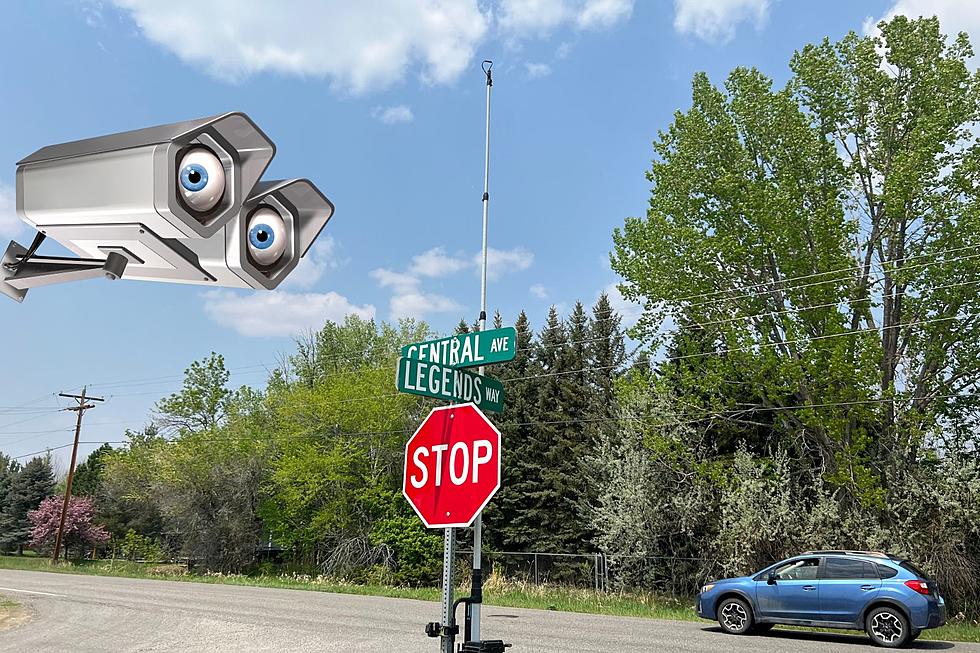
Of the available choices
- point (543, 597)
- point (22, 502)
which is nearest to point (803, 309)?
point (543, 597)

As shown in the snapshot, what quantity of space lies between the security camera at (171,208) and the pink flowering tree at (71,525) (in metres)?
58.8

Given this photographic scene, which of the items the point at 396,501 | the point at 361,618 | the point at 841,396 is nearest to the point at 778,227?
the point at 841,396

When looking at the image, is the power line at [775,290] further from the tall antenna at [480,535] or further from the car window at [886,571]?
the tall antenna at [480,535]

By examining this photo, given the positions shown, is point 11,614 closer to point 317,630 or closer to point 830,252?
point 317,630

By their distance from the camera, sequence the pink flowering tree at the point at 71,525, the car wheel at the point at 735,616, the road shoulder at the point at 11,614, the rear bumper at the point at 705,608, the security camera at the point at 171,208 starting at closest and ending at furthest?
the security camera at the point at 171,208 → the road shoulder at the point at 11,614 → the car wheel at the point at 735,616 → the rear bumper at the point at 705,608 → the pink flowering tree at the point at 71,525

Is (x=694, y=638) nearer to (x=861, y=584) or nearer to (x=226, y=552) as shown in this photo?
(x=861, y=584)

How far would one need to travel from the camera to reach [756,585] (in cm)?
1684

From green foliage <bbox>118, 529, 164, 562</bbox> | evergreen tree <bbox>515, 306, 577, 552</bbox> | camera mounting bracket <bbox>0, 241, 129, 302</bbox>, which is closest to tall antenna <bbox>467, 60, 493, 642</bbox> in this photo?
camera mounting bracket <bbox>0, 241, 129, 302</bbox>

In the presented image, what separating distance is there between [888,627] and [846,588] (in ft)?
3.12

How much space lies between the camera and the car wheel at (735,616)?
16.8 meters

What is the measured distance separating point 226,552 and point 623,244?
25491 millimetres

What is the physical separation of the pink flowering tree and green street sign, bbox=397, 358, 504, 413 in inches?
2139

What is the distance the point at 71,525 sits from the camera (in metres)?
53.8

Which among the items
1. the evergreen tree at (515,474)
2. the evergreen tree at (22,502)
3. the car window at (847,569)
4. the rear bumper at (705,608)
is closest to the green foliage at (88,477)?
the evergreen tree at (22,502)
